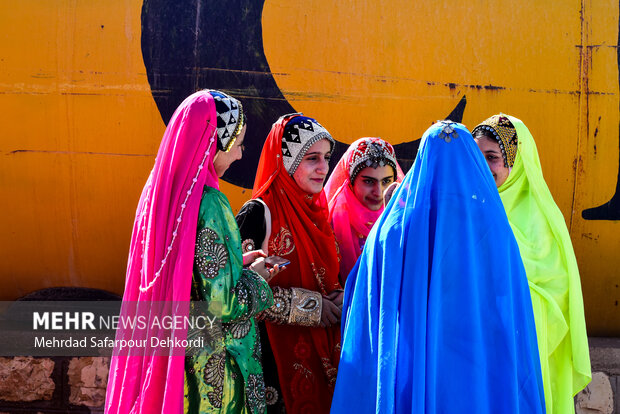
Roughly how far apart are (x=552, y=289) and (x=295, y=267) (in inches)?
51.3

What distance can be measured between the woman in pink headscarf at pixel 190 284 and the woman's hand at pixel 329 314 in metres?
0.48

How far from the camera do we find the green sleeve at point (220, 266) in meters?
2.20

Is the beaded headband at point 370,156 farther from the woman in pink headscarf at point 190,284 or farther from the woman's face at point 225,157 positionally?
the woman in pink headscarf at point 190,284

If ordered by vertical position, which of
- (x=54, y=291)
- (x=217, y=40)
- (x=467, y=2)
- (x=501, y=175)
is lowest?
(x=54, y=291)

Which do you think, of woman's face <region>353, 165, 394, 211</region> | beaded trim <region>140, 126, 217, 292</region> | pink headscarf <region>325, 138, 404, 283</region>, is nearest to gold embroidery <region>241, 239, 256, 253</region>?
beaded trim <region>140, 126, 217, 292</region>

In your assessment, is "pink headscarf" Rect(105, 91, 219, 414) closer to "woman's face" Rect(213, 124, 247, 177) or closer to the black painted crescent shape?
"woman's face" Rect(213, 124, 247, 177)

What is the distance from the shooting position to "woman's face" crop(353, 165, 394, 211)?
3426 millimetres

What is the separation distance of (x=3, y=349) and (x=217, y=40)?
2489mm

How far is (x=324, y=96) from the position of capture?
4559mm

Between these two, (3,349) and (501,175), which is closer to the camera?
(501,175)

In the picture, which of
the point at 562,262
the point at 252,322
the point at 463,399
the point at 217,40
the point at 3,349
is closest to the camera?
the point at 463,399

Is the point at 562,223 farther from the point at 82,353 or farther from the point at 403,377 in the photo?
the point at 82,353

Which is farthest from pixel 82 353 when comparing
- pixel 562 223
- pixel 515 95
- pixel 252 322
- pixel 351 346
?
pixel 515 95

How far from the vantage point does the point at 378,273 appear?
2.32 m
